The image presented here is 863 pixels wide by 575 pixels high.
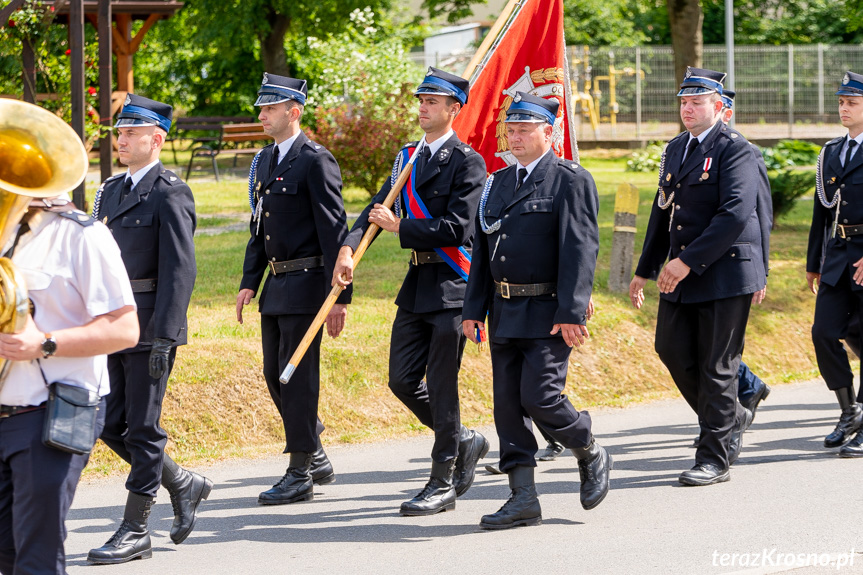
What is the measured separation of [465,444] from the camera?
6.54 m

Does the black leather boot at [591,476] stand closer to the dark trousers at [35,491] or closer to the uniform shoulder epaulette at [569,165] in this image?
the uniform shoulder epaulette at [569,165]

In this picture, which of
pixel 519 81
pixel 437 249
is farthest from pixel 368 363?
pixel 437 249

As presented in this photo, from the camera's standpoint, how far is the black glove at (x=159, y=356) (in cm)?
540

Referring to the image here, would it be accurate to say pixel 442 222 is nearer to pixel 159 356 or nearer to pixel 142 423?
pixel 159 356

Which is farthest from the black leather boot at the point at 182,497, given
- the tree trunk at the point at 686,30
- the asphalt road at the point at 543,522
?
the tree trunk at the point at 686,30

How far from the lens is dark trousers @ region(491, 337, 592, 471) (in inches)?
228

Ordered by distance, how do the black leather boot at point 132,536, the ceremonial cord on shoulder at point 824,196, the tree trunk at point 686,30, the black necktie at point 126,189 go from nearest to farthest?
the black leather boot at point 132,536 → the black necktie at point 126,189 → the ceremonial cord on shoulder at point 824,196 → the tree trunk at point 686,30

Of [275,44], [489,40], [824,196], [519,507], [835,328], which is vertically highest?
[275,44]

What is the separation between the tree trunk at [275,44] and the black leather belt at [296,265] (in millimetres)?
21944

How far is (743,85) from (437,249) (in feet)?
82.7

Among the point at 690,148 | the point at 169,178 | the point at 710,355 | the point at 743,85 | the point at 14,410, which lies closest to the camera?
the point at 14,410

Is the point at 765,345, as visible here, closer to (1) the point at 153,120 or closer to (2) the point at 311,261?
(2) the point at 311,261

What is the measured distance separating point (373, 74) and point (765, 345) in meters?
9.39

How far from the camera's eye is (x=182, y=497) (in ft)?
18.9
